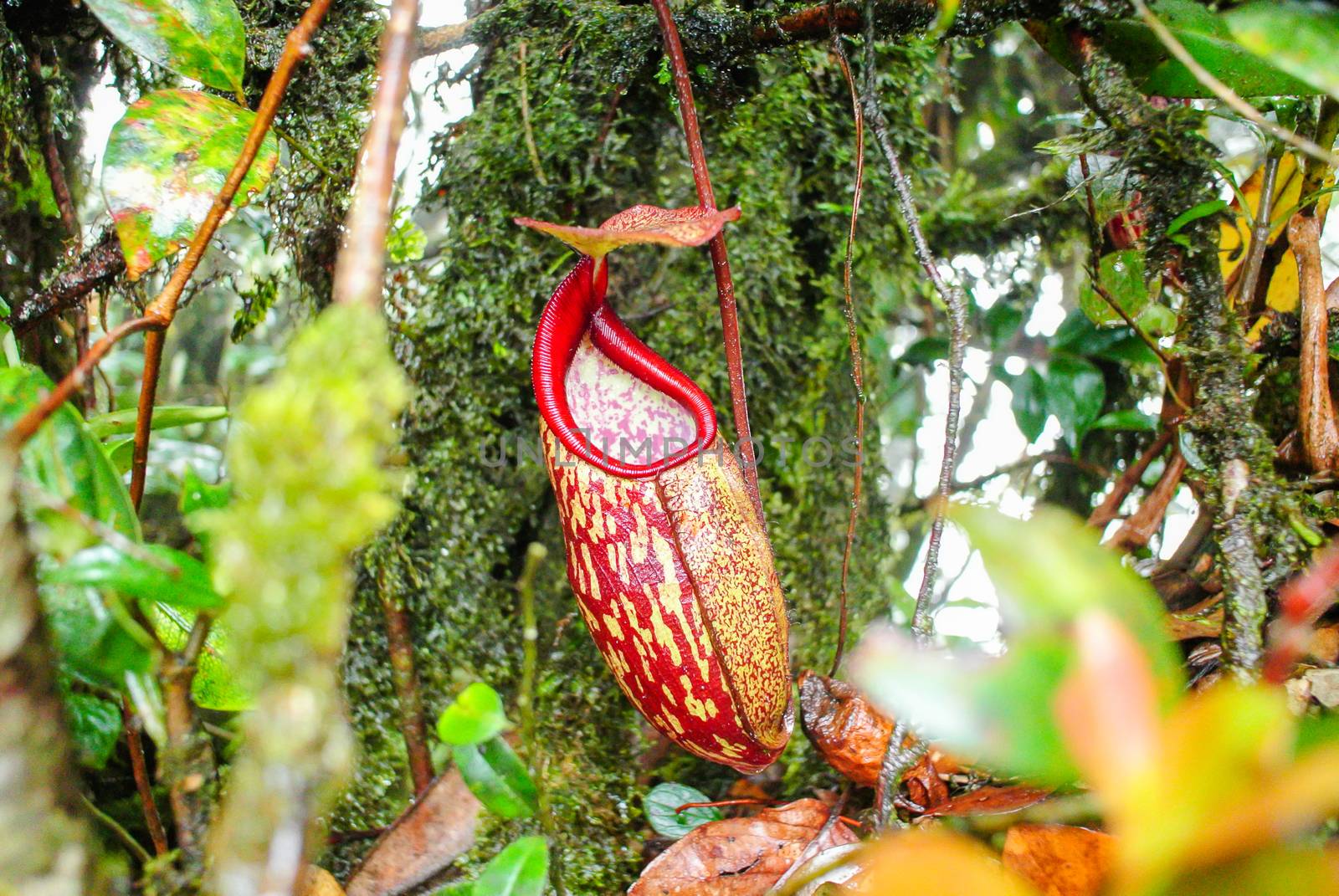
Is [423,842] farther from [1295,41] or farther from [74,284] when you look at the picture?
[1295,41]

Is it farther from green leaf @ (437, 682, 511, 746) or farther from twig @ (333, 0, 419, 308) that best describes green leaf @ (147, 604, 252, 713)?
twig @ (333, 0, 419, 308)

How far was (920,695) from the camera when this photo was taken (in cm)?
32

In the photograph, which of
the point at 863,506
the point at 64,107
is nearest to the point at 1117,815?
the point at 863,506

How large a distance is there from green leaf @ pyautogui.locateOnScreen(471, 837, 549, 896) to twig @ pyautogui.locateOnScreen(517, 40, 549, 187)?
83 centimetres

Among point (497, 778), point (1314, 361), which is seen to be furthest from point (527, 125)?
point (1314, 361)

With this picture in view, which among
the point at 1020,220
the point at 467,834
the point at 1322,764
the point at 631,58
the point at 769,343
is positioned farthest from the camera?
the point at 1020,220

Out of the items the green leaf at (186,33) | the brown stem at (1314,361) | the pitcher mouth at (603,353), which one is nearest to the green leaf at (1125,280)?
the brown stem at (1314,361)

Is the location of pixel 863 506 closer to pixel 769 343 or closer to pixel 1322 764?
pixel 769 343

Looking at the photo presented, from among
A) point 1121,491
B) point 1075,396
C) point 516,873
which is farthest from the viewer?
point 1075,396

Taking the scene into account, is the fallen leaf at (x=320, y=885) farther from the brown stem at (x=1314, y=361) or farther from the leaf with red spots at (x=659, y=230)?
the brown stem at (x=1314, y=361)

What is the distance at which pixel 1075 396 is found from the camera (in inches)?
57.3

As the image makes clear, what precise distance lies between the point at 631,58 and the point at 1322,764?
1.04 meters

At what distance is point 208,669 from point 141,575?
9.7 inches

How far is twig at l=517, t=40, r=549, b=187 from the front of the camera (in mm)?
1090
